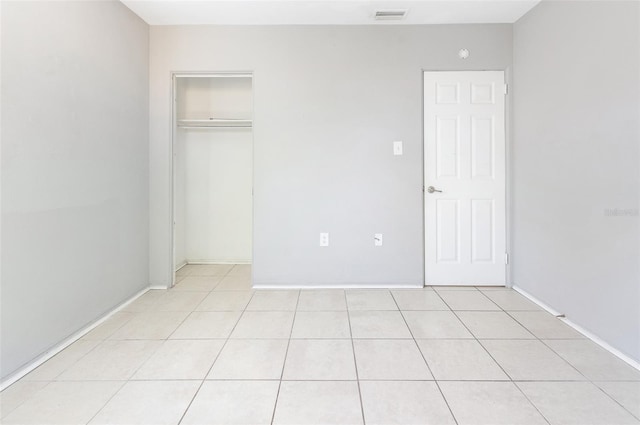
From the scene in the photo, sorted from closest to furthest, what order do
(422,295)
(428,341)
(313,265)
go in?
(428,341)
(422,295)
(313,265)

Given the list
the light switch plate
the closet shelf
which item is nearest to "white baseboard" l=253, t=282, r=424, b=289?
the light switch plate

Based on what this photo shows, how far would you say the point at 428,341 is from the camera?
6.53 feet

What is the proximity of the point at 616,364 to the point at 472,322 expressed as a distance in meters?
0.75

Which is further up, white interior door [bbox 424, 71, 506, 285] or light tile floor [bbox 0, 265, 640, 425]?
white interior door [bbox 424, 71, 506, 285]

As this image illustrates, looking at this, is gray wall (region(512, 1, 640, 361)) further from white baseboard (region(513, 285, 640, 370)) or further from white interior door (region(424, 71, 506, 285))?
white interior door (region(424, 71, 506, 285))

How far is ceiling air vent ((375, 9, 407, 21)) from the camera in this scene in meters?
2.66

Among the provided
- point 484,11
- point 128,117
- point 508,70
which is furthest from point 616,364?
point 128,117

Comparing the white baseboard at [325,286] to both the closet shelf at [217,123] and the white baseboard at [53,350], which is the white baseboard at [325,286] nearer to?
the white baseboard at [53,350]

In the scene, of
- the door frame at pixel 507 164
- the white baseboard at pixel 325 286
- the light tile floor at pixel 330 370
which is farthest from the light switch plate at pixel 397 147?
the light tile floor at pixel 330 370

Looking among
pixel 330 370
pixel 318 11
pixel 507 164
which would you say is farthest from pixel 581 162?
pixel 318 11

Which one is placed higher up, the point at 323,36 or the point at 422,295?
the point at 323,36

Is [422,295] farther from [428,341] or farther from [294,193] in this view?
[294,193]

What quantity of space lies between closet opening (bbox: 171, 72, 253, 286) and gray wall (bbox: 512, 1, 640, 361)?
272cm

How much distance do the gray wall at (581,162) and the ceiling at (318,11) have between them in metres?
0.37
